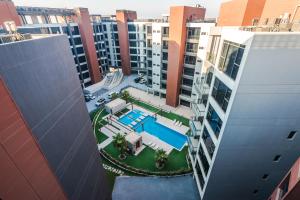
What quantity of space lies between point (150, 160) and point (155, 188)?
20.0 feet

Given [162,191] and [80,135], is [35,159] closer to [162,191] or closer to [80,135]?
[80,135]

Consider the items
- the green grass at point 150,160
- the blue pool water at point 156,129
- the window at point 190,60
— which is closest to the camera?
the green grass at point 150,160

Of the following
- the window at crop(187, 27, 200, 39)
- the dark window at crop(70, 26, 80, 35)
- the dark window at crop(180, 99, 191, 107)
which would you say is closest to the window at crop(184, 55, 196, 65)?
the window at crop(187, 27, 200, 39)

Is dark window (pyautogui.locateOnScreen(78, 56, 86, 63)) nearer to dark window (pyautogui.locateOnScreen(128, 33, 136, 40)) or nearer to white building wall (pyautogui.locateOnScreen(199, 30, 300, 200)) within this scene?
dark window (pyautogui.locateOnScreen(128, 33, 136, 40))

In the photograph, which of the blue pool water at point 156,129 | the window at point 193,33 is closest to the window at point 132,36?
the window at point 193,33

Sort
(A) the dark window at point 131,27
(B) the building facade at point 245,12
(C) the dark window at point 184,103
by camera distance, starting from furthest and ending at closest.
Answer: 1. (A) the dark window at point 131,27
2. (C) the dark window at point 184,103
3. (B) the building facade at point 245,12

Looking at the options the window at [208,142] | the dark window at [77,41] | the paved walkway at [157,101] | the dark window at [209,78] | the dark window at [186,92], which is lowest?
the paved walkway at [157,101]

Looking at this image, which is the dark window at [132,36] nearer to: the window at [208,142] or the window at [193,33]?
the window at [193,33]

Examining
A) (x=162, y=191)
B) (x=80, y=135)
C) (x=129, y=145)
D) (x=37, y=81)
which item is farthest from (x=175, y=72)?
(x=37, y=81)

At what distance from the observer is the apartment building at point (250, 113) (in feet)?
34.2

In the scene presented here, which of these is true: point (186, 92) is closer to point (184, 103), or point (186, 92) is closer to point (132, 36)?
point (184, 103)

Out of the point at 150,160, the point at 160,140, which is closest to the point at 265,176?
the point at 150,160

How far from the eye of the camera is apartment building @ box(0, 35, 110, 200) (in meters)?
7.40

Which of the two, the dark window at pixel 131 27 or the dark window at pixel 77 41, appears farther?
the dark window at pixel 131 27
